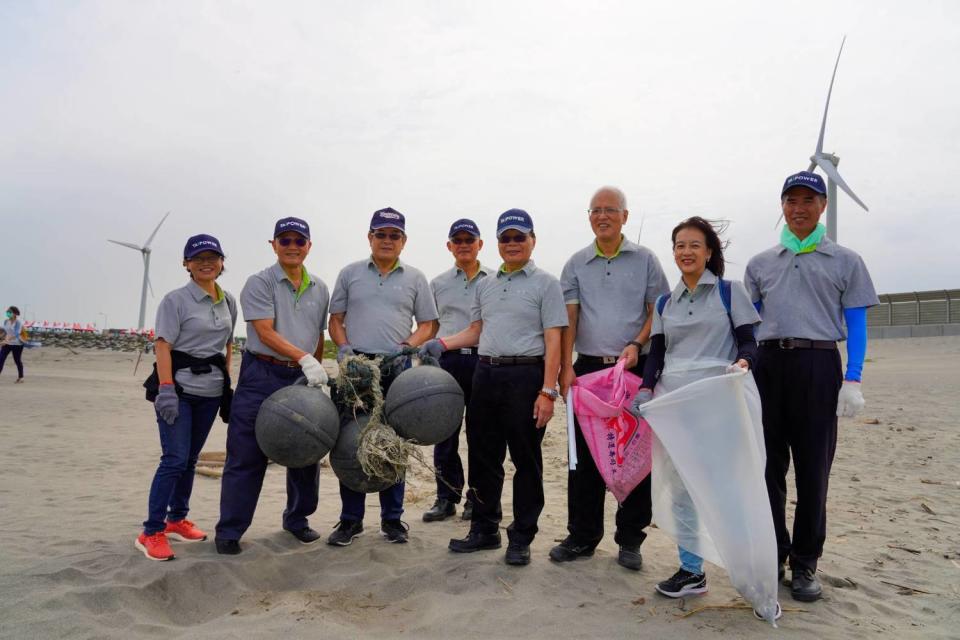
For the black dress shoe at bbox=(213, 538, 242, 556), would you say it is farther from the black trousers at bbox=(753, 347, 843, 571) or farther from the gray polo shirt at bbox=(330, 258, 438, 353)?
the black trousers at bbox=(753, 347, 843, 571)

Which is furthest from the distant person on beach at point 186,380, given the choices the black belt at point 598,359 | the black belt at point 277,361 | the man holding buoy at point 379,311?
the black belt at point 598,359

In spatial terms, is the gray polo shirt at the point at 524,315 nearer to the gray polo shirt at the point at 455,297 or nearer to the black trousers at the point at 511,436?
the black trousers at the point at 511,436

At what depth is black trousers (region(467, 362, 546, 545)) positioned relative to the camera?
4695 mm

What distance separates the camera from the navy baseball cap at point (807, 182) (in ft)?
14.2

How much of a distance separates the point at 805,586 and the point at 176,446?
442 cm

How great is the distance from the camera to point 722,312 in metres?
4.16

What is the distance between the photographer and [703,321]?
165 inches

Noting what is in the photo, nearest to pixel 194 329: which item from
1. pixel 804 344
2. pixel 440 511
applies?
pixel 440 511

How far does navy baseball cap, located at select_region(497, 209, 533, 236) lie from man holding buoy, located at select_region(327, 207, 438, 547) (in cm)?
96

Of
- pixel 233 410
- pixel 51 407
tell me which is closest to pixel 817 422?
pixel 233 410

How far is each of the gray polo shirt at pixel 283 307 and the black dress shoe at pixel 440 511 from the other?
199 cm

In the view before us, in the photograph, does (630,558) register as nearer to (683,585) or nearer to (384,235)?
(683,585)

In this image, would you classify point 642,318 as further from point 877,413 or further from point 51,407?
point 51,407

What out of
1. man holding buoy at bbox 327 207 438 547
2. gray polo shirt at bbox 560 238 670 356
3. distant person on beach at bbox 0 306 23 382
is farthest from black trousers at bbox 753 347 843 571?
distant person on beach at bbox 0 306 23 382
